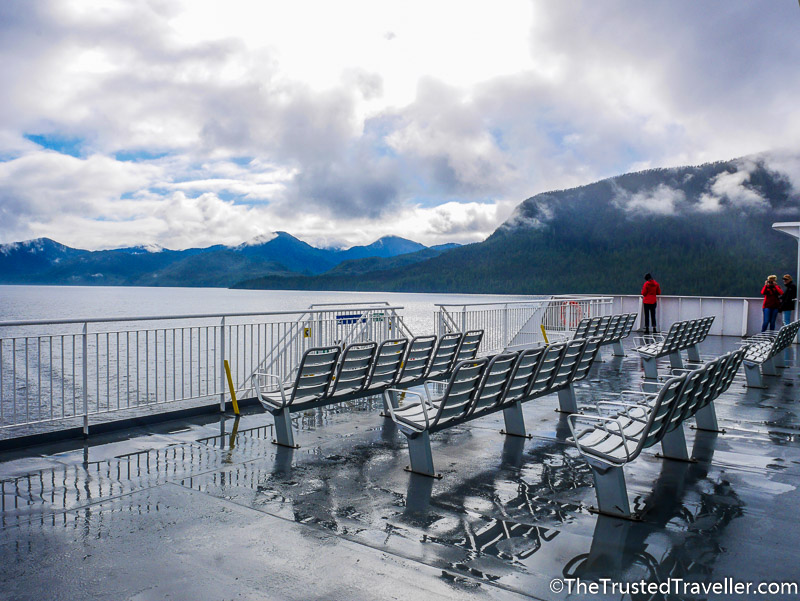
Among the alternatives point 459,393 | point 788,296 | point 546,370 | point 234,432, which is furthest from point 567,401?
point 788,296

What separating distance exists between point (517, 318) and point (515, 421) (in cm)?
869

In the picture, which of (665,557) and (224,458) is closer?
(665,557)

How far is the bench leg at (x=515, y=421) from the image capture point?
6.89 m

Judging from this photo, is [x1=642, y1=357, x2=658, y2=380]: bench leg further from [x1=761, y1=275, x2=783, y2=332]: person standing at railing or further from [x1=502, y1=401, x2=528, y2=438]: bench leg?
[x1=761, y1=275, x2=783, y2=332]: person standing at railing

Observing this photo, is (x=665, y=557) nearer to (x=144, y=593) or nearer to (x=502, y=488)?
(x=502, y=488)

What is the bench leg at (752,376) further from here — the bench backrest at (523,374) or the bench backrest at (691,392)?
the bench backrest at (523,374)

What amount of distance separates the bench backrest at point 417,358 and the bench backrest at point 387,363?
2.8 inches

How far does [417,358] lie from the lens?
7.72 meters

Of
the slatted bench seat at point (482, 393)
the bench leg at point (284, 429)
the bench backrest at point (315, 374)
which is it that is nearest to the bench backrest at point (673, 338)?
the slatted bench seat at point (482, 393)

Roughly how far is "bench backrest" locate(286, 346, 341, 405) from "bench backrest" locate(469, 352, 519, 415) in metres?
1.61

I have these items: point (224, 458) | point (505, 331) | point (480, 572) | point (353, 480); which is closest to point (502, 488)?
point (353, 480)

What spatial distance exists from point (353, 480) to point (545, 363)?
101 inches

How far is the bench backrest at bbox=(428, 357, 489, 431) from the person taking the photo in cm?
516

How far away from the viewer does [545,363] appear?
6.68 meters
